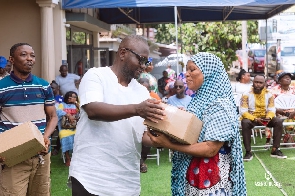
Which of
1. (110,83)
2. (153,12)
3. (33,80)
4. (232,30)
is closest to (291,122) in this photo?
(33,80)

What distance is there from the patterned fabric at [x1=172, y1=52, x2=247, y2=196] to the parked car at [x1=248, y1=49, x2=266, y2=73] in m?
36.7

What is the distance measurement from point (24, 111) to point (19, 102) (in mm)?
89

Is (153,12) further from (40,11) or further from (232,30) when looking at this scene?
(232,30)

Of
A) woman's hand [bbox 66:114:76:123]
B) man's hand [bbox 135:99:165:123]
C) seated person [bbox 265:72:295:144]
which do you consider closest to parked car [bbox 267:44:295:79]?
seated person [bbox 265:72:295:144]

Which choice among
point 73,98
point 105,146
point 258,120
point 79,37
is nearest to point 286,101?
point 258,120

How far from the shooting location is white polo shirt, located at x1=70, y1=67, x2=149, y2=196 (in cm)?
298

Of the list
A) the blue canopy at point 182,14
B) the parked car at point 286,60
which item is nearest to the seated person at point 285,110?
the blue canopy at point 182,14

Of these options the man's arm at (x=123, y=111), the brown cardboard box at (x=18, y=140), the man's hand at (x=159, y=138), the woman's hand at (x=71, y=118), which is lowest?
the woman's hand at (x=71, y=118)

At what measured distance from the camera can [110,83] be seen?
2998 millimetres

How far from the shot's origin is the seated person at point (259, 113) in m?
9.27

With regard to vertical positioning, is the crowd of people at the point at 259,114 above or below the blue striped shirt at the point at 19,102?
below

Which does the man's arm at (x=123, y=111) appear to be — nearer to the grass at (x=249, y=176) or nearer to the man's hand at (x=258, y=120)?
the grass at (x=249, y=176)

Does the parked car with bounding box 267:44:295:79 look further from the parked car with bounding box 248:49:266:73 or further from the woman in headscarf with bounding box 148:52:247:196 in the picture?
the woman in headscarf with bounding box 148:52:247:196

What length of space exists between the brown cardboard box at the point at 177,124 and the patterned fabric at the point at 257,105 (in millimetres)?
6563
